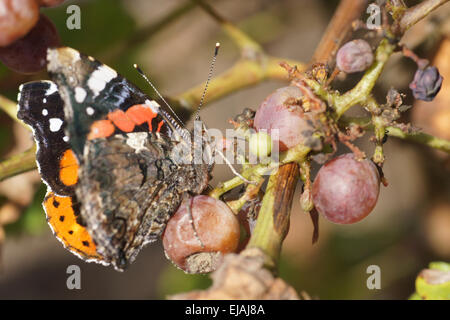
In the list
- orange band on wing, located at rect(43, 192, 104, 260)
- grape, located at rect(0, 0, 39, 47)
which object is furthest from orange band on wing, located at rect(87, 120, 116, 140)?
grape, located at rect(0, 0, 39, 47)

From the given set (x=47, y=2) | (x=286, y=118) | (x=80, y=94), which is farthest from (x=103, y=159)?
(x=286, y=118)

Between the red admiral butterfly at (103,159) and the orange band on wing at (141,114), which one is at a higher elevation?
the orange band on wing at (141,114)

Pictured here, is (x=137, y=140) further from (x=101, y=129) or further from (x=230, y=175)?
(x=230, y=175)

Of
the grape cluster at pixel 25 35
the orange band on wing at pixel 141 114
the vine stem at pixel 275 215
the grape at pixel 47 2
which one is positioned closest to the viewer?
the vine stem at pixel 275 215

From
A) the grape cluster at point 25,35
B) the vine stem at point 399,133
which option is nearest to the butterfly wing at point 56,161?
the grape cluster at point 25,35

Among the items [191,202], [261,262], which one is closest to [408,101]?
[191,202]

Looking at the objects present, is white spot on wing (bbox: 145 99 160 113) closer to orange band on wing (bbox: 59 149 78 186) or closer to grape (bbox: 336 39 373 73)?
orange band on wing (bbox: 59 149 78 186)

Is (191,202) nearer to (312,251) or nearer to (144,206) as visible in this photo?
(144,206)

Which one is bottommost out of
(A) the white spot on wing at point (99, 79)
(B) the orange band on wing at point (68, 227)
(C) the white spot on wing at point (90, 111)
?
(B) the orange band on wing at point (68, 227)

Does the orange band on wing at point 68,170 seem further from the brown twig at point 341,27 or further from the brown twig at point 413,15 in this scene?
the brown twig at point 413,15
